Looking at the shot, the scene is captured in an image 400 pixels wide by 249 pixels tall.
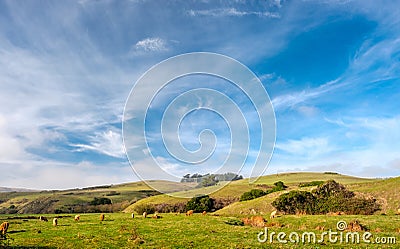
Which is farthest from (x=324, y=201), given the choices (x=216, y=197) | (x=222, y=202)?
(x=216, y=197)

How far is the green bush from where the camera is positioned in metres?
81.2

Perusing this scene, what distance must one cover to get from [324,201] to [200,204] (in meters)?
32.7

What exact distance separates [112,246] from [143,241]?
7.85 ft

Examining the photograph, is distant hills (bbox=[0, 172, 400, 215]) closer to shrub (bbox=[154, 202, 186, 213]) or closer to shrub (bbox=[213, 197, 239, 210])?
shrub (bbox=[213, 197, 239, 210])

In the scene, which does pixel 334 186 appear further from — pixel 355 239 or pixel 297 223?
pixel 355 239

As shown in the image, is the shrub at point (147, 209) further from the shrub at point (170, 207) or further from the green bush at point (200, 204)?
the green bush at point (200, 204)

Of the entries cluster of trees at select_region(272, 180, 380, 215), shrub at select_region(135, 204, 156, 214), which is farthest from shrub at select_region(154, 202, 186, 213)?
cluster of trees at select_region(272, 180, 380, 215)

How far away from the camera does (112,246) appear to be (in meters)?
20.7

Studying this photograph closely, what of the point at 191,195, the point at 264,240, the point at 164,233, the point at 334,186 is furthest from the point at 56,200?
the point at 264,240

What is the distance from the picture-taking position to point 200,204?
8225cm

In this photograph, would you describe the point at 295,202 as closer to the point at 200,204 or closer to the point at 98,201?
the point at 200,204

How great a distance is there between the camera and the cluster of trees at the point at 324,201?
184ft

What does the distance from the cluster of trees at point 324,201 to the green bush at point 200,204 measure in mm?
24017

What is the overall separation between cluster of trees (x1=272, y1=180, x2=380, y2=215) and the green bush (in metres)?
24.0
